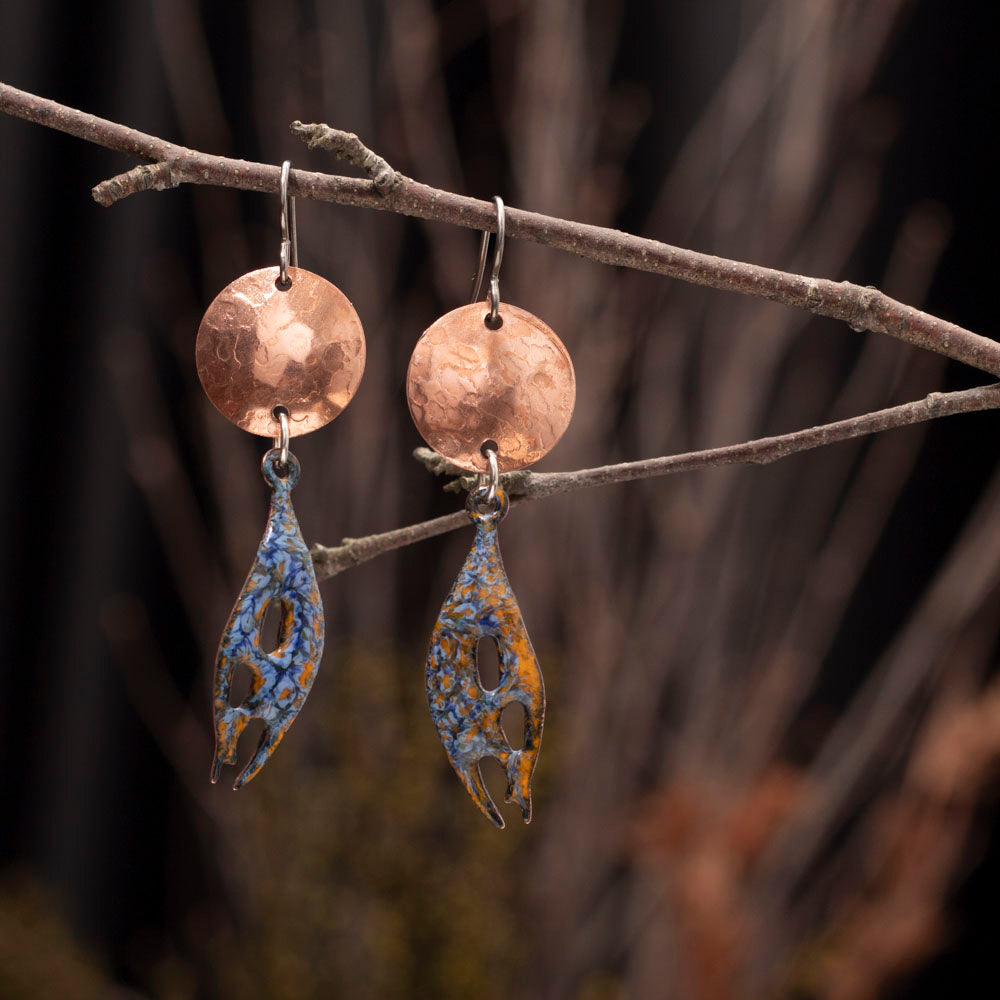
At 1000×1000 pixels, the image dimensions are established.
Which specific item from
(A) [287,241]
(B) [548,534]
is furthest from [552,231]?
(B) [548,534]

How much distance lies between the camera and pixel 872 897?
1026mm

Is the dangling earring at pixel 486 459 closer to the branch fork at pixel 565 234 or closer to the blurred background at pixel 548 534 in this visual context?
the branch fork at pixel 565 234

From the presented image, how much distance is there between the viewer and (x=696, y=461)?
42 centimetres

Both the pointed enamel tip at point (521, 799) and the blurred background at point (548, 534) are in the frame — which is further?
the blurred background at point (548, 534)

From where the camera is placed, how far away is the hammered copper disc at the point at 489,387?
17.3 inches

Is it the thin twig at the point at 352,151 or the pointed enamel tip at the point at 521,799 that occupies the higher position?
the thin twig at the point at 352,151

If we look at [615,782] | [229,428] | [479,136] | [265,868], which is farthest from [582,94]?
[265,868]

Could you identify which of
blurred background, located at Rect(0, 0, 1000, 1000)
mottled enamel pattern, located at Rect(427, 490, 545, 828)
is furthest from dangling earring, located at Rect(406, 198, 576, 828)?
blurred background, located at Rect(0, 0, 1000, 1000)

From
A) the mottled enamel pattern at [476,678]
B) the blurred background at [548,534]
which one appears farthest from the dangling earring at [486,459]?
the blurred background at [548,534]

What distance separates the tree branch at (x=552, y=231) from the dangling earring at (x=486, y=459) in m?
0.03

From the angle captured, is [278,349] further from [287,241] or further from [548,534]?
[548,534]

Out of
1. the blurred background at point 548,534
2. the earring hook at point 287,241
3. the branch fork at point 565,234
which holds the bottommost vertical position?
the blurred background at point 548,534

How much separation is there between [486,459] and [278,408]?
86 mm

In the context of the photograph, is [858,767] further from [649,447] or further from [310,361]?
[310,361]
